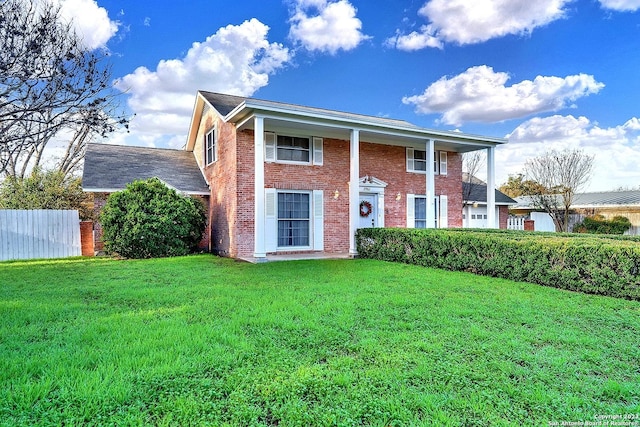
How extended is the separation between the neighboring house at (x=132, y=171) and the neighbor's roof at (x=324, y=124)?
1.82m

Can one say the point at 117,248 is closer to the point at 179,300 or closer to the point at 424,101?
the point at 179,300

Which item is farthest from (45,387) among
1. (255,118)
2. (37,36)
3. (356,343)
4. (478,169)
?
(478,169)

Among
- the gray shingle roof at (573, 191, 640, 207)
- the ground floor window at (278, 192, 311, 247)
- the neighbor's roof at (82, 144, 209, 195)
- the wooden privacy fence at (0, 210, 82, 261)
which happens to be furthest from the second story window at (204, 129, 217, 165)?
the gray shingle roof at (573, 191, 640, 207)

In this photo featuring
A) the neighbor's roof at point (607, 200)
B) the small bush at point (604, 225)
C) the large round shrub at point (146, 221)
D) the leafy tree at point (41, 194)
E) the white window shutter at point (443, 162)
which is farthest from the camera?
the neighbor's roof at point (607, 200)

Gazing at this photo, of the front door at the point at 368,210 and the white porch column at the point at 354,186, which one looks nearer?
the white porch column at the point at 354,186

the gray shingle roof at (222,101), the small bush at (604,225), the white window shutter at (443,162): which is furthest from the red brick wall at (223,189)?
the small bush at (604,225)

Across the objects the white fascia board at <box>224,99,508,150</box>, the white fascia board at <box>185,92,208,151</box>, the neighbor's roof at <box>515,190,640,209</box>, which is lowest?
the neighbor's roof at <box>515,190,640,209</box>

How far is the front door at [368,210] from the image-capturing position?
13.8 metres

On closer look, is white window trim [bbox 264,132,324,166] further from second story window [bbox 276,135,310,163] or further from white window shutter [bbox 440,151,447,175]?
white window shutter [bbox 440,151,447,175]

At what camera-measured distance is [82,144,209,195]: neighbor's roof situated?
1278cm

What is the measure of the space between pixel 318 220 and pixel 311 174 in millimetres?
1620

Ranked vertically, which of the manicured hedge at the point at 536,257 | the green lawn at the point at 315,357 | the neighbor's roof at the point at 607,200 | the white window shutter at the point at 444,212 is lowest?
the green lawn at the point at 315,357

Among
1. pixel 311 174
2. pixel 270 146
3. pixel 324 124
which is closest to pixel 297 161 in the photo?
pixel 311 174

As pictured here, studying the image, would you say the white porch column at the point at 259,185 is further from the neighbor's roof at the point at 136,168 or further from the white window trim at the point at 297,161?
the neighbor's roof at the point at 136,168
